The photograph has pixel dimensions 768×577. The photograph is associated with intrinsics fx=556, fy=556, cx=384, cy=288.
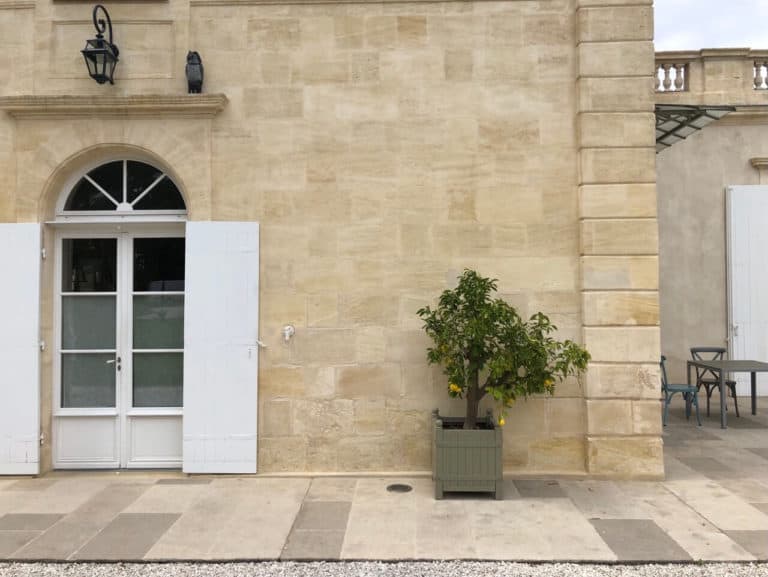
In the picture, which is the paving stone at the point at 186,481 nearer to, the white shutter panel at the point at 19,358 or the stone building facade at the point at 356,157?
the stone building facade at the point at 356,157

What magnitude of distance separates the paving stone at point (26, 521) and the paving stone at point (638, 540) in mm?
4084

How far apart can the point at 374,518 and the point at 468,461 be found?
0.93 m

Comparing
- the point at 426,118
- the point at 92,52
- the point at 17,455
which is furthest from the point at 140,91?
the point at 17,455

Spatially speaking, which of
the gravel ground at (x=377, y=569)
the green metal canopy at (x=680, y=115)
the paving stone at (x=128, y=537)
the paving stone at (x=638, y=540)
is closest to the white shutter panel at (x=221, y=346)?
the paving stone at (x=128, y=537)

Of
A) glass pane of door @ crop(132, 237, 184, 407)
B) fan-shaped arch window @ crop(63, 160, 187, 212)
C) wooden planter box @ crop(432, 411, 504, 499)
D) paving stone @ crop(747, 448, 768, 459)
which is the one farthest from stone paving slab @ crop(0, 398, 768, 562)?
fan-shaped arch window @ crop(63, 160, 187, 212)

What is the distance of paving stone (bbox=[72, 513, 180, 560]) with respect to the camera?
3.71 m

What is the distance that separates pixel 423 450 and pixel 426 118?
3.14m

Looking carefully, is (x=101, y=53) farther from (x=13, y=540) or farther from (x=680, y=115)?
(x=680, y=115)

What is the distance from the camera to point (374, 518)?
425cm

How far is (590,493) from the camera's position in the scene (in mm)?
4734

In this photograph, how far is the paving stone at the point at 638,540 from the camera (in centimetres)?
362

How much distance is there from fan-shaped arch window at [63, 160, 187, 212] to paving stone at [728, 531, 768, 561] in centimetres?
538

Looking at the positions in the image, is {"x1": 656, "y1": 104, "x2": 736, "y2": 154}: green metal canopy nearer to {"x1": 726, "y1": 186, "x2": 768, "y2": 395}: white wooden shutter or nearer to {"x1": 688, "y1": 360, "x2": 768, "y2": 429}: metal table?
{"x1": 726, "y1": 186, "x2": 768, "y2": 395}: white wooden shutter

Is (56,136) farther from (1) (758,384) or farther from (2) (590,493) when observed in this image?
(1) (758,384)
